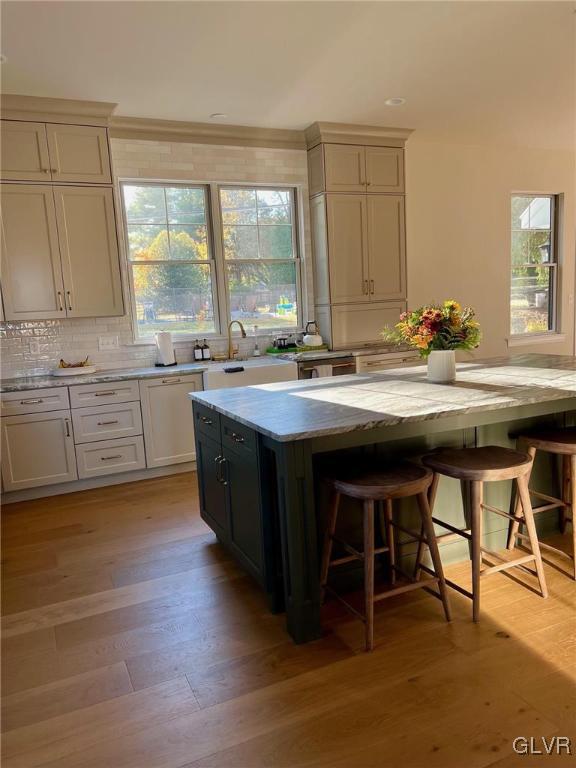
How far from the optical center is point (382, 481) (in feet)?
7.09

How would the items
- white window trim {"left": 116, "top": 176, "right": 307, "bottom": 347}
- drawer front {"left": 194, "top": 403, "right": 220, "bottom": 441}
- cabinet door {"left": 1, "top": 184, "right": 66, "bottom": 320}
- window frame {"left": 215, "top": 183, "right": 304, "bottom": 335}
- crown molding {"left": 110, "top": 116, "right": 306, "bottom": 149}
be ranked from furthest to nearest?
window frame {"left": 215, "top": 183, "right": 304, "bottom": 335}
white window trim {"left": 116, "top": 176, "right": 307, "bottom": 347}
crown molding {"left": 110, "top": 116, "right": 306, "bottom": 149}
cabinet door {"left": 1, "top": 184, "right": 66, "bottom": 320}
drawer front {"left": 194, "top": 403, "right": 220, "bottom": 441}

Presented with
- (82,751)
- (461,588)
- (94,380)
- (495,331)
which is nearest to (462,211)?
(495,331)

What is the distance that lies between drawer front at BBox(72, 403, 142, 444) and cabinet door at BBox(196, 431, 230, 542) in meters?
1.36

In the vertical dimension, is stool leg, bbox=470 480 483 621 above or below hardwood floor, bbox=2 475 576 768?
above

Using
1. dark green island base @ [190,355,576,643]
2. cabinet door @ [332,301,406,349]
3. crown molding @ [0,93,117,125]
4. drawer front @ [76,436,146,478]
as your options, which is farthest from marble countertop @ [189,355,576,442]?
crown molding @ [0,93,117,125]

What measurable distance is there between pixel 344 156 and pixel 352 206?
47cm

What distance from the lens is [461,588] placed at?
2.41 m

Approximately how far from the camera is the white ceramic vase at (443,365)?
293 cm

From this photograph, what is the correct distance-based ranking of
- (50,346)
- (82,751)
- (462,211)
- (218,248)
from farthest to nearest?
(462,211) → (218,248) → (50,346) → (82,751)

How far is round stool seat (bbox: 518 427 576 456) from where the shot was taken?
2.54m

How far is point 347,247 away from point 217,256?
4.22 feet

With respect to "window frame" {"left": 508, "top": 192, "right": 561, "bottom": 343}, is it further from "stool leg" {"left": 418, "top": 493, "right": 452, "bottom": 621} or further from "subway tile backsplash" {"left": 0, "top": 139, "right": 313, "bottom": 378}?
"stool leg" {"left": 418, "top": 493, "right": 452, "bottom": 621}

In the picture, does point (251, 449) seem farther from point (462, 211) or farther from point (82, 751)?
point (462, 211)

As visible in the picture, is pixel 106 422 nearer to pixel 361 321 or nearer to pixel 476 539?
pixel 361 321
